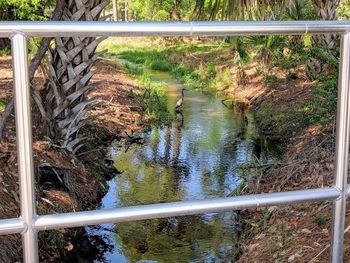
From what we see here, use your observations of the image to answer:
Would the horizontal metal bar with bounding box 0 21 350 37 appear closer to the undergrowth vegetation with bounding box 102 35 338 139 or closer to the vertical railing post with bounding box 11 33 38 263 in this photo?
the vertical railing post with bounding box 11 33 38 263

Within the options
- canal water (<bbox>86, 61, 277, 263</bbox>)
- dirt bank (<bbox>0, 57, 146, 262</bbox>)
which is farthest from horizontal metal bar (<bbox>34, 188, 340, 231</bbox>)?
canal water (<bbox>86, 61, 277, 263</bbox>)

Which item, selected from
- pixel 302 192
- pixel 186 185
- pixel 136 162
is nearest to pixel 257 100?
pixel 136 162

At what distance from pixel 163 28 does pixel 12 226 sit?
0.67 m

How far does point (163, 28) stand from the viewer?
5.14 ft

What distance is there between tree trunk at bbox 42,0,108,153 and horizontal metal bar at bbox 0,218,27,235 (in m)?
4.22

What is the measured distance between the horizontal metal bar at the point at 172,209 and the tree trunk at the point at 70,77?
4.08 meters

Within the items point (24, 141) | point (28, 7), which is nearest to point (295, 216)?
point (24, 141)

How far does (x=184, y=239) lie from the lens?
4.88 meters

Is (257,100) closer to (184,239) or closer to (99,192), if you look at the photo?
(99,192)

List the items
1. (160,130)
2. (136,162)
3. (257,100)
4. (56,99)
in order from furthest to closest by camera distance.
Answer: (257,100)
(160,130)
(136,162)
(56,99)

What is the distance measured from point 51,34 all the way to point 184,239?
3630 millimetres

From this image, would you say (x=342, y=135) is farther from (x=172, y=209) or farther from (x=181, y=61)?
(x=181, y=61)

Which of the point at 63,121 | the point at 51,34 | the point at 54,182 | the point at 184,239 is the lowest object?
the point at 184,239

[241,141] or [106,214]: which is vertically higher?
[106,214]
